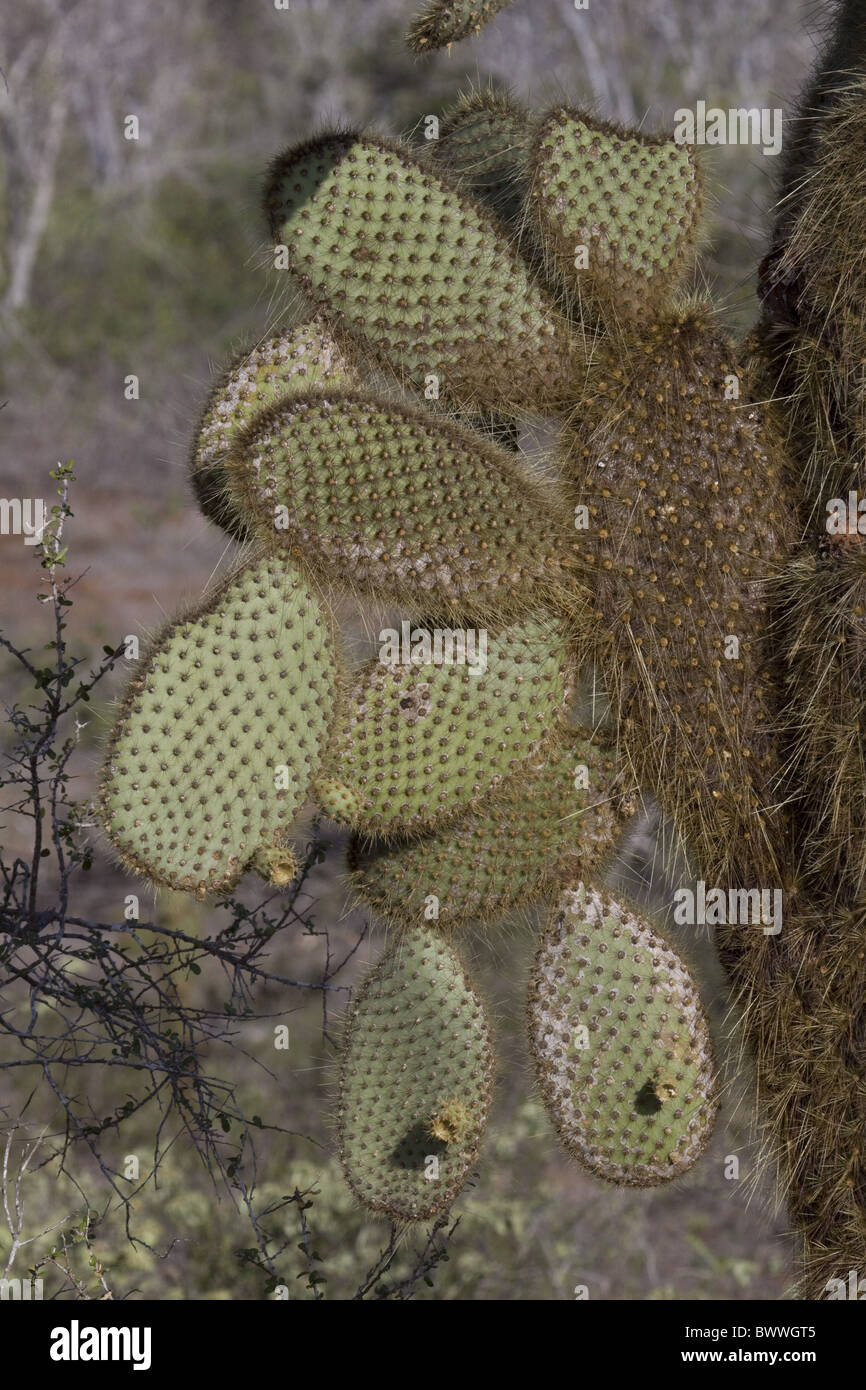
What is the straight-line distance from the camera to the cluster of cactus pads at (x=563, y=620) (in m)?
2.18

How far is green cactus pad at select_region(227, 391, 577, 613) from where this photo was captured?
217 cm

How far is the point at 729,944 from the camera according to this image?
2.43m

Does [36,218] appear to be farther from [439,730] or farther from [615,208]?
[439,730]

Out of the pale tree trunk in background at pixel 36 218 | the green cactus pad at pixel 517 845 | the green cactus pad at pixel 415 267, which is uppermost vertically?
the pale tree trunk in background at pixel 36 218

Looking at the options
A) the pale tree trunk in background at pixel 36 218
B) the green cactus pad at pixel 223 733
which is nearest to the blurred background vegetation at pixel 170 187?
the pale tree trunk in background at pixel 36 218

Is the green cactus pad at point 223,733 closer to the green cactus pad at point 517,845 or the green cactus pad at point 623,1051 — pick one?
the green cactus pad at point 517,845

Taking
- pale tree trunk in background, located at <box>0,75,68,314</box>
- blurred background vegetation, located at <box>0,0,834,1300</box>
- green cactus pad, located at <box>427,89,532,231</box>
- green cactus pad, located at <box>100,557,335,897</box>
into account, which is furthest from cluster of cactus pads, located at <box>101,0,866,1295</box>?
pale tree trunk in background, located at <box>0,75,68,314</box>

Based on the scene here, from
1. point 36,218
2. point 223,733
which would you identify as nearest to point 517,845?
point 223,733

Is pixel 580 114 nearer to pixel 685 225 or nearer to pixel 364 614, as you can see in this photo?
pixel 685 225

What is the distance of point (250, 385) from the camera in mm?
2486

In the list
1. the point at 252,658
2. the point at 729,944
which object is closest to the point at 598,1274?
the point at 729,944

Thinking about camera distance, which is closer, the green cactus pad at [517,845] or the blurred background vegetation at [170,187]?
the green cactus pad at [517,845]

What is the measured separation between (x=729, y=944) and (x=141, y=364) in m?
6.24

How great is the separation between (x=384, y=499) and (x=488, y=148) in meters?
1.01
